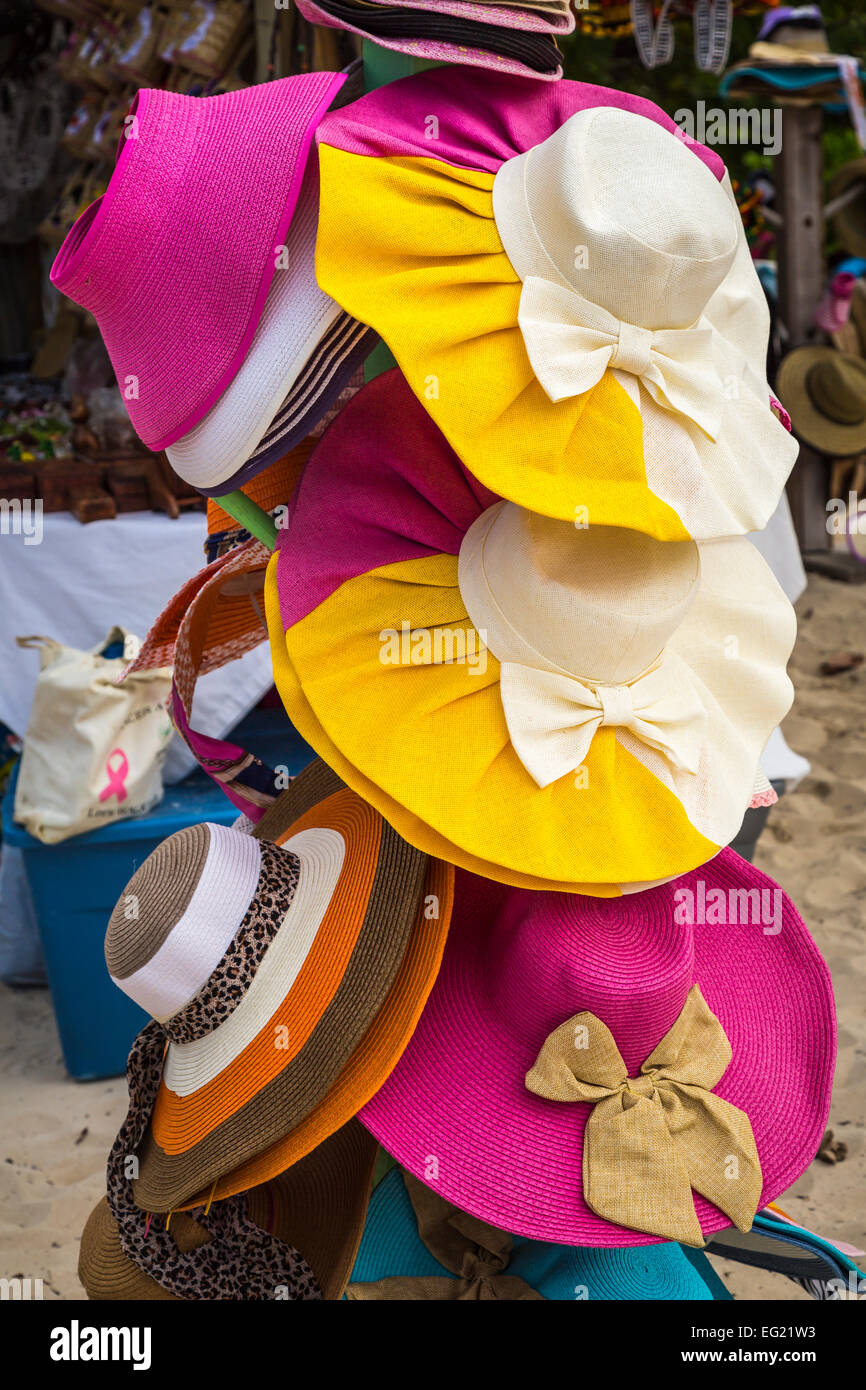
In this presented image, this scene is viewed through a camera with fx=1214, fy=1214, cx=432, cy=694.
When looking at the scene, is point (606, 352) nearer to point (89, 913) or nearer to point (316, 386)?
point (316, 386)

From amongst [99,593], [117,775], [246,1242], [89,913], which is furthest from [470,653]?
[99,593]

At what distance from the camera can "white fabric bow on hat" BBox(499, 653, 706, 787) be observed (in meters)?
0.98

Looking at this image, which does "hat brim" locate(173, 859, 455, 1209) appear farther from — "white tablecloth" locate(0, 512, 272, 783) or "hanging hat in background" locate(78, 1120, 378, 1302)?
"white tablecloth" locate(0, 512, 272, 783)

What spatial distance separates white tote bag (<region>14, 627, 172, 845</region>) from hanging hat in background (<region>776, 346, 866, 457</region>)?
333 cm

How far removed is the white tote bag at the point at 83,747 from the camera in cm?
207

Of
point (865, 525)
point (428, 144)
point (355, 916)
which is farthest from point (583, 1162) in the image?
point (865, 525)

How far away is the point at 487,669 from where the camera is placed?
39.8 inches

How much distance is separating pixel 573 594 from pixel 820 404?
4101 mm

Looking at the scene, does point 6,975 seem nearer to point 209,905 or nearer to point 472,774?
point 209,905

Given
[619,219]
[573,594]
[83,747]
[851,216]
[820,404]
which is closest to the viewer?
[619,219]

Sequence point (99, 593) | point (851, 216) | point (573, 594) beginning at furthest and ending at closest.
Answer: point (851, 216)
point (99, 593)
point (573, 594)

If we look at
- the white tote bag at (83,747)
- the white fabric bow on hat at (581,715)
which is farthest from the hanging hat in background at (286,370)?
the white tote bag at (83,747)

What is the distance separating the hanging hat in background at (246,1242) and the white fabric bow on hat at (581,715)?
55 centimetres

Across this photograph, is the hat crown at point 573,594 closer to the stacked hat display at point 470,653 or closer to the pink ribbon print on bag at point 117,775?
the stacked hat display at point 470,653
